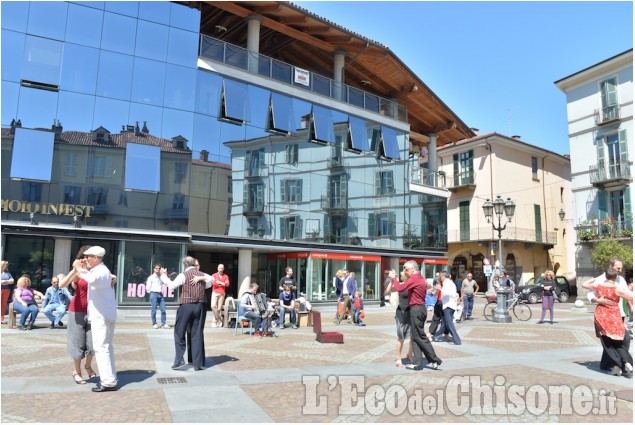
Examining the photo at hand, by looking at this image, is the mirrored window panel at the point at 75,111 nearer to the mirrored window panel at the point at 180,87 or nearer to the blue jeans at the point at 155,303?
the mirrored window panel at the point at 180,87

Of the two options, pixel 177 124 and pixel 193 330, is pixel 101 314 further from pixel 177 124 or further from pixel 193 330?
pixel 177 124

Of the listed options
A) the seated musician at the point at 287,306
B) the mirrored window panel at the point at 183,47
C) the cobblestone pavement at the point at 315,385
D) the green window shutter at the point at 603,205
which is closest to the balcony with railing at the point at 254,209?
the mirrored window panel at the point at 183,47

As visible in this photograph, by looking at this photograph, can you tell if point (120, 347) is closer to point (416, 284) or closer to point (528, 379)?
point (416, 284)

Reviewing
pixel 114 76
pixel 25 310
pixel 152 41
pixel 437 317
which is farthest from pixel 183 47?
pixel 437 317

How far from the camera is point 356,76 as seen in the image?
98.2ft

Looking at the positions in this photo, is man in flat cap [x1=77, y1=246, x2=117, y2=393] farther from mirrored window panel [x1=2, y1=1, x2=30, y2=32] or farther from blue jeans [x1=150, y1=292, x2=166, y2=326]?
mirrored window panel [x1=2, y1=1, x2=30, y2=32]

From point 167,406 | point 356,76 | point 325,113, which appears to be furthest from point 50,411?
point 356,76

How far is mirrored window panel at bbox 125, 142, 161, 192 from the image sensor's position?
19.5 metres

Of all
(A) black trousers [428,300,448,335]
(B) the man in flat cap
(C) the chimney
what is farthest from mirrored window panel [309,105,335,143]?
(B) the man in flat cap

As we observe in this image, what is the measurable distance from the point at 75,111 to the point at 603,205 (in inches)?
1247

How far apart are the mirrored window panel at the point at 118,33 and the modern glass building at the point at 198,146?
50 mm

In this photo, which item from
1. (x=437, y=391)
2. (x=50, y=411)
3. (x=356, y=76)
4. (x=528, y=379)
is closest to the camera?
(x=50, y=411)

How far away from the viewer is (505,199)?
135 ft

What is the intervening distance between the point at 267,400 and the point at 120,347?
5.54 metres
